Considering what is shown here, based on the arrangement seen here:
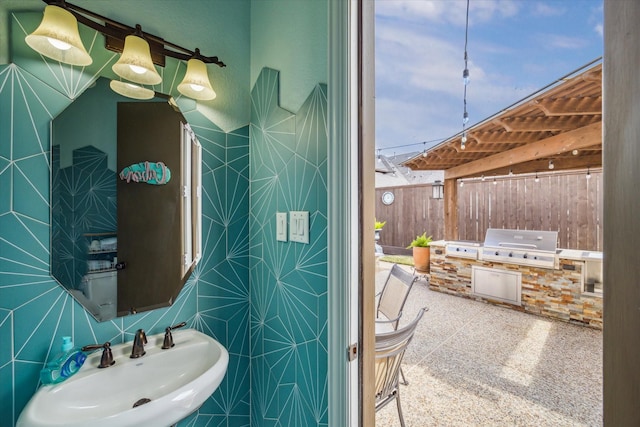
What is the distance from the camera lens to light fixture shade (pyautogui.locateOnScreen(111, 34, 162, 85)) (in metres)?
1.02

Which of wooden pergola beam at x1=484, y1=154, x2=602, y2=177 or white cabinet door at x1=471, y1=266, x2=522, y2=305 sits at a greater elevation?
wooden pergola beam at x1=484, y1=154, x2=602, y2=177

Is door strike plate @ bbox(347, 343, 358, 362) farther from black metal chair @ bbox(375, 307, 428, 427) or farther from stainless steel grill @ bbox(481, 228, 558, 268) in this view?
stainless steel grill @ bbox(481, 228, 558, 268)

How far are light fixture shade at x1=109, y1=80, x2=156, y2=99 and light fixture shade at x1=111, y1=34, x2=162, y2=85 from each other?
0.07 ft

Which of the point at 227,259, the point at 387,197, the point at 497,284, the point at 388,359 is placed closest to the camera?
the point at 227,259

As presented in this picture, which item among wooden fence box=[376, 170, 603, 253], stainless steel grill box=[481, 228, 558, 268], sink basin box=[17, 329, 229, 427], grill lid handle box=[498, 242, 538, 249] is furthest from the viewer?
grill lid handle box=[498, 242, 538, 249]

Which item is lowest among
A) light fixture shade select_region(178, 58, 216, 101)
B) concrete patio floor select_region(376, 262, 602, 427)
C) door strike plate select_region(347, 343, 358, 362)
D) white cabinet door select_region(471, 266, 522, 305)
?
concrete patio floor select_region(376, 262, 602, 427)

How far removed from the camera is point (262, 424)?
1270mm

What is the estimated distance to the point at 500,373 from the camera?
229 cm

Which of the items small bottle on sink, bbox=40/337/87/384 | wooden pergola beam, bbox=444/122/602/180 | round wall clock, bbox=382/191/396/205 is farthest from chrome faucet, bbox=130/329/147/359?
round wall clock, bbox=382/191/396/205

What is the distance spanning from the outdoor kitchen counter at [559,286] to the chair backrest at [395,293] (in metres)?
1.72

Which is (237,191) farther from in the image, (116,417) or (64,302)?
(116,417)

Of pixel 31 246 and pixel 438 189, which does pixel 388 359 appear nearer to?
pixel 31 246

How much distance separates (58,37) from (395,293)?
2198 mm

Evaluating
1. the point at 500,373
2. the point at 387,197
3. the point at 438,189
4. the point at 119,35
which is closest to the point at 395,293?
the point at 500,373
